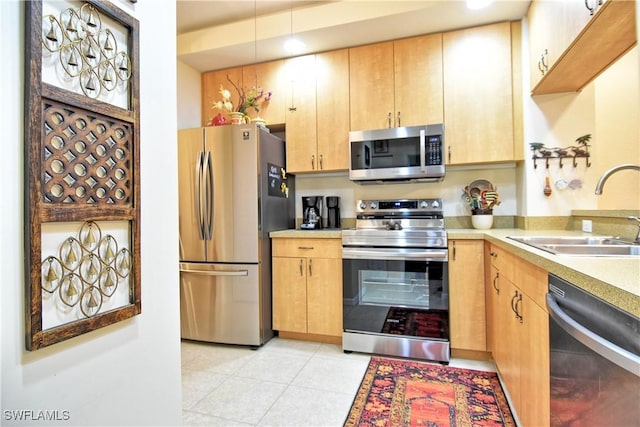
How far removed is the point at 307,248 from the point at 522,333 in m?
1.60

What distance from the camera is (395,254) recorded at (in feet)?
7.62

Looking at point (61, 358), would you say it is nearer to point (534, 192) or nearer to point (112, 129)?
point (112, 129)

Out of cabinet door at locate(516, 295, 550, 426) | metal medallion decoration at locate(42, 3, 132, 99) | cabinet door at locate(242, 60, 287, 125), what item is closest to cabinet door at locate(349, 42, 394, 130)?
cabinet door at locate(242, 60, 287, 125)

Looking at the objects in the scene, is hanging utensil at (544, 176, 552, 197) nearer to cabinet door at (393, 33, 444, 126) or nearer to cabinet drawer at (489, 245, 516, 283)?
cabinet drawer at (489, 245, 516, 283)

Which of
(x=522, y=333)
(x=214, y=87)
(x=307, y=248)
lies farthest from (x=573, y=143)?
(x=214, y=87)

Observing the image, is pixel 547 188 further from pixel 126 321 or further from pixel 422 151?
pixel 126 321

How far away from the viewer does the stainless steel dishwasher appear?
0.69 metres

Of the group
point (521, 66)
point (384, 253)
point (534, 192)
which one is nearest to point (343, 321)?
point (384, 253)


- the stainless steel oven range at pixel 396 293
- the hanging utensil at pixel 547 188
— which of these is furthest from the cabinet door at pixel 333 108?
the hanging utensil at pixel 547 188

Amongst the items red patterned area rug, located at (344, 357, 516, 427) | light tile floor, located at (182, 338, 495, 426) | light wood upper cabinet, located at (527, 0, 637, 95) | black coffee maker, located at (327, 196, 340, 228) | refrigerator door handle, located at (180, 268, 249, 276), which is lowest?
light tile floor, located at (182, 338, 495, 426)

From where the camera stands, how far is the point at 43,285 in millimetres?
731

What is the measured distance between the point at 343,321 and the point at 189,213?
5.10ft

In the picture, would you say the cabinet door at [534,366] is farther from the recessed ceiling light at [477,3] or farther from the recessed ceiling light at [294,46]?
the recessed ceiling light at [294,46]

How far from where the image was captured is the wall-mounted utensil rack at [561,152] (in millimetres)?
2248
